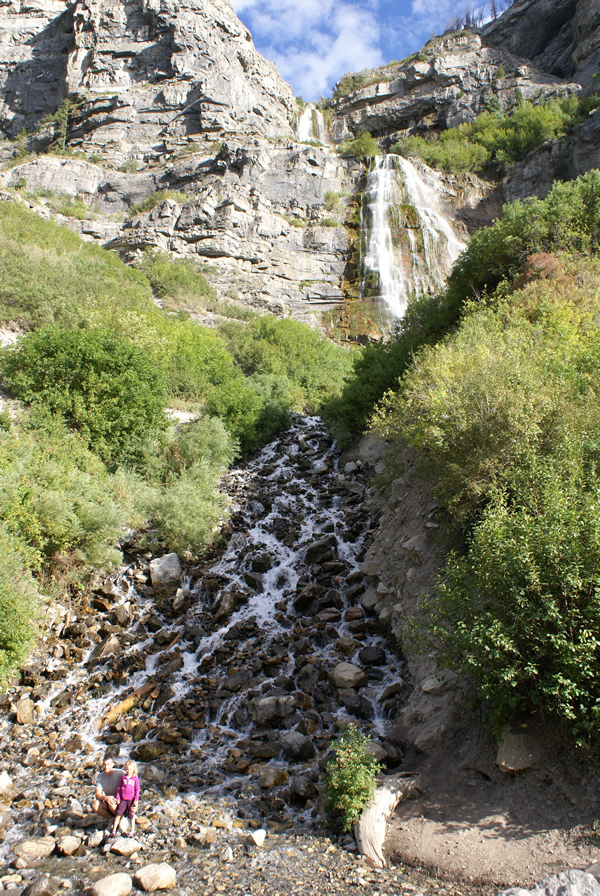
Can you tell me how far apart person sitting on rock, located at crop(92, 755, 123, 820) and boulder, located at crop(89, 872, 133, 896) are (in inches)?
38.1

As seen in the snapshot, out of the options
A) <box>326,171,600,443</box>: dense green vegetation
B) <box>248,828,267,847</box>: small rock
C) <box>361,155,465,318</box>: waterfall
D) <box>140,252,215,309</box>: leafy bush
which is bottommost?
<box>248,828,267,847</box>: small rock

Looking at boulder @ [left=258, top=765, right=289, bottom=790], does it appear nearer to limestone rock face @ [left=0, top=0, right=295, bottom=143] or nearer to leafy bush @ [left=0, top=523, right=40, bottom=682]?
leafy bush @ [left=0, top=523, right=40, bottom=682]

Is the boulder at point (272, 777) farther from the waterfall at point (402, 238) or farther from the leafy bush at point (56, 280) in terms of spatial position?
the waterfall at point (402, 238)

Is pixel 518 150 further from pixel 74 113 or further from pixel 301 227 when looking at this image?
pixel 74 113

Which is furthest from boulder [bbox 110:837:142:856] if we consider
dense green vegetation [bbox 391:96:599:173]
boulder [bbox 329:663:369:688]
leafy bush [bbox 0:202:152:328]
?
dense green vegetation [bbox 391:96:599:173]

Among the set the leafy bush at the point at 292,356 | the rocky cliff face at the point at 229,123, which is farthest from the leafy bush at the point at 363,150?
the leafy bush at the point at 292,356

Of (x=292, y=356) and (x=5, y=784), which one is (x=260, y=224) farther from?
(x=5, y=784)

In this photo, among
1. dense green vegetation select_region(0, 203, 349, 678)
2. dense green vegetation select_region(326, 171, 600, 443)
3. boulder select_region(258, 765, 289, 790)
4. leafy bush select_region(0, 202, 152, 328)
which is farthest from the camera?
leafy bush select_region(0, 202, 152, 328)

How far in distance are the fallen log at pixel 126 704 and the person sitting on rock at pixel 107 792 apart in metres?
1.44

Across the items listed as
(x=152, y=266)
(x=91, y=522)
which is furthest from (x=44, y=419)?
(x=152, y=266)

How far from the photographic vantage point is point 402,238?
111 feet

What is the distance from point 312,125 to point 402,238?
880 inches

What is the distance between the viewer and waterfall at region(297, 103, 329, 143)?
46875 mm

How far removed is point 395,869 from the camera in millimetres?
4961
